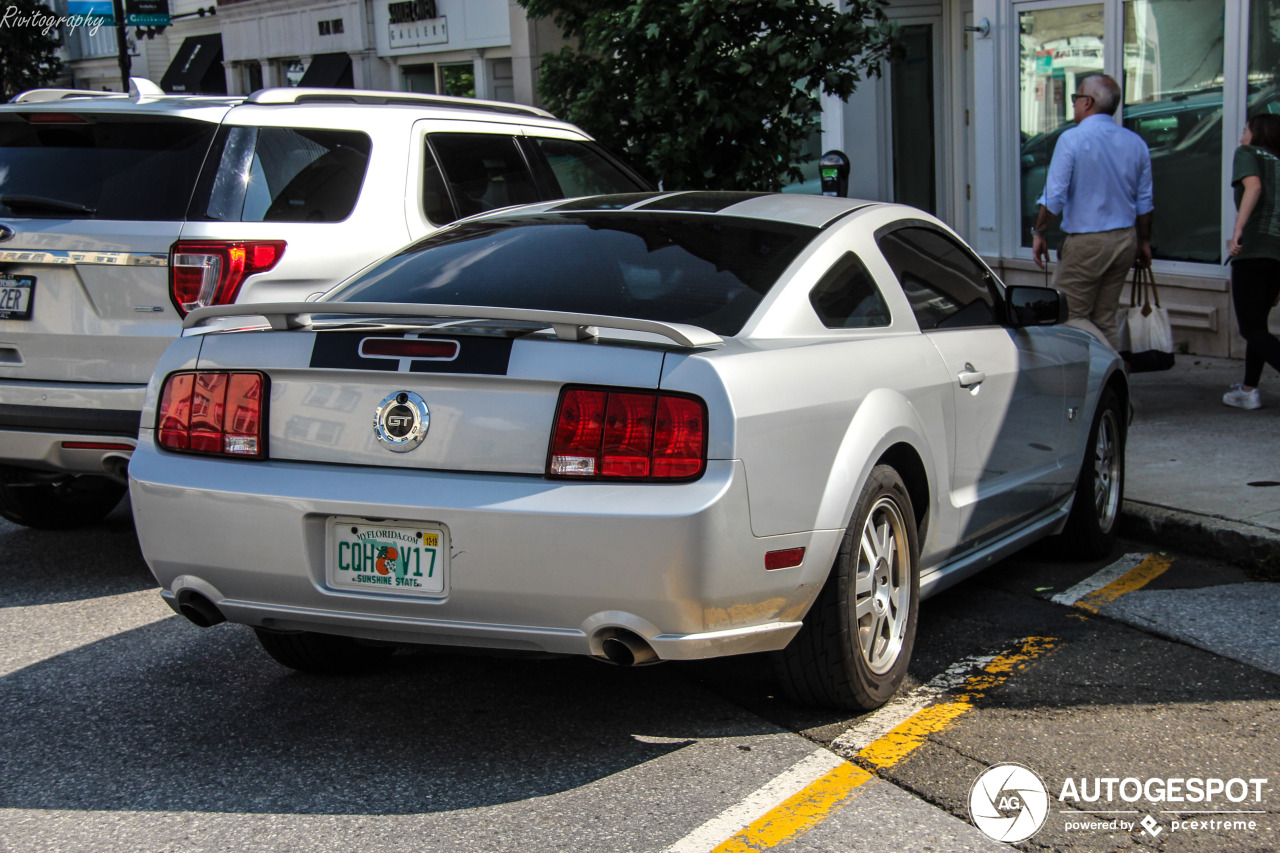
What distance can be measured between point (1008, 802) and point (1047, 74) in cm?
981

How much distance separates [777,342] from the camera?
3.81 m

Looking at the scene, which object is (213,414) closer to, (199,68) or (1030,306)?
(1030,306)

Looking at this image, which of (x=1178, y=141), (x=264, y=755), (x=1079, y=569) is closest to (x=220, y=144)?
(x=264, y=755)

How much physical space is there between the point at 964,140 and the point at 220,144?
9.73 metres

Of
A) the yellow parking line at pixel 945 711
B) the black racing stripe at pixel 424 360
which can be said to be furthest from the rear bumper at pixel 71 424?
the yellow parking line at pixel 945 711

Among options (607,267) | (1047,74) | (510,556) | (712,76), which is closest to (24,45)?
(1047,74)

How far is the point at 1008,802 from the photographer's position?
3443mm

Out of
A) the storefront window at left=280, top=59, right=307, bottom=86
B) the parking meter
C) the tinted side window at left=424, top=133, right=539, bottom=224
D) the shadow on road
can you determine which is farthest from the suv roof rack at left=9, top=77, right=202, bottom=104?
the storefront window at left=280, top=59, right=307, bottom=86

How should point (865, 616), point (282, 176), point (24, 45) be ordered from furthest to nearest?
point (24, 45) < point (282, 176) < point (865, 616)

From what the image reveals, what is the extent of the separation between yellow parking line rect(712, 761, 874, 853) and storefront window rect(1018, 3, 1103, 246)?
924 centimetres

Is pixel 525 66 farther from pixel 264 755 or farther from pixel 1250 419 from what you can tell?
pixel 264 755

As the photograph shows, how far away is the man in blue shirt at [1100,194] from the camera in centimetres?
864

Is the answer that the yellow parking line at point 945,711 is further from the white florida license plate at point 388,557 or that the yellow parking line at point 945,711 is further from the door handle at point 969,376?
the white florida license plate at point 388,557

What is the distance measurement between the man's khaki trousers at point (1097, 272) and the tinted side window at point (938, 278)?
3714 mm
